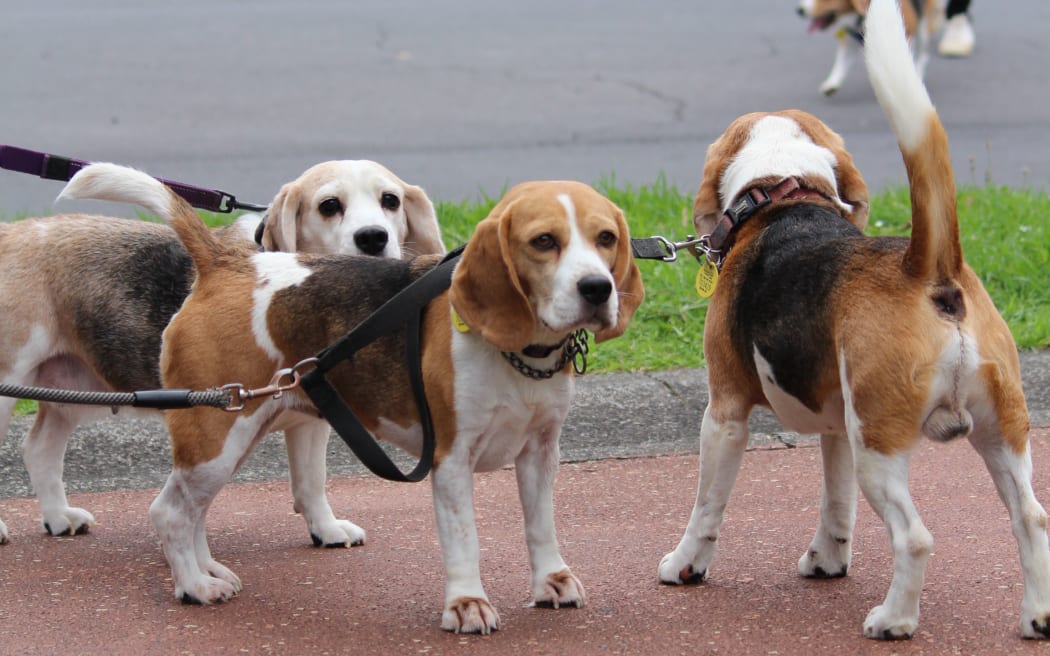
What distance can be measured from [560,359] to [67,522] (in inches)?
87.0

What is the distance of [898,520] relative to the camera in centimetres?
382

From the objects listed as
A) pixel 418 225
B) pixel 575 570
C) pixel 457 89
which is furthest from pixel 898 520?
pixel 457 89

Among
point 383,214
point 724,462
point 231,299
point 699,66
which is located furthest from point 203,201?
point 699,66

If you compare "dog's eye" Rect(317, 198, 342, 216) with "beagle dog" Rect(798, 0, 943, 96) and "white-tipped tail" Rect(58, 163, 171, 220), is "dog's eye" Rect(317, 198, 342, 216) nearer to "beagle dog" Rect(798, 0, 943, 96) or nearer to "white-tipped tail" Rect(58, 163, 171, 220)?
"white-tipped tail" Rect(58, 163, 171, 220)

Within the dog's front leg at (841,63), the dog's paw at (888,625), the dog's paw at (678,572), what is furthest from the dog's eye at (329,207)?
the dog's front leg at (841,63)

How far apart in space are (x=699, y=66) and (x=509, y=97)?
1989 millimetres

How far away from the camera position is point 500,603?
14.7 feet

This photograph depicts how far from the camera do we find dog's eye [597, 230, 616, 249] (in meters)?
3.89

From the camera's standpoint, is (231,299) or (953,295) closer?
(953,295)

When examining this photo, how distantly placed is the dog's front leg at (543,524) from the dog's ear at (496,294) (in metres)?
0.50

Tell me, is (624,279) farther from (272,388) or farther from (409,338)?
(272,388)

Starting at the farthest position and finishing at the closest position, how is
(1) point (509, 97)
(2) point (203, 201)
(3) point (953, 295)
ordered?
(1) point (509, 97) < (2) point (203, 201) < (3) point (953, 295)

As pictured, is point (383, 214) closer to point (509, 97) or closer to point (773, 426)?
point (773, 426)

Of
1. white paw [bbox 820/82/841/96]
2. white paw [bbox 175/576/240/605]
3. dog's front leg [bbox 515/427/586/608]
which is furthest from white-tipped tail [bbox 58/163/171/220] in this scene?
white paw [bbox 820/82/841/96]
